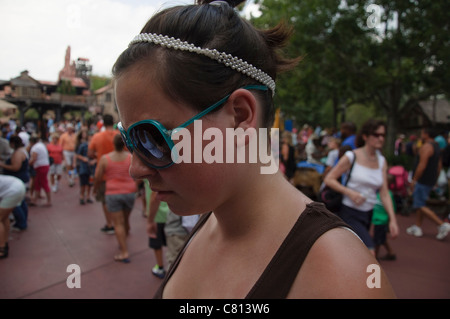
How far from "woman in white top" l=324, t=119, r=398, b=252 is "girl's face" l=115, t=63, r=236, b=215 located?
2929 mm

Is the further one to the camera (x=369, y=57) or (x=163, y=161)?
(x=369, y=57)

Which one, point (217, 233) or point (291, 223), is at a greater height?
point (291, 223)

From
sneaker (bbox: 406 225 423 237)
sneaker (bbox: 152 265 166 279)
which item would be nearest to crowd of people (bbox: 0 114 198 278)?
sneaker (bbox: 152 265 166 279)

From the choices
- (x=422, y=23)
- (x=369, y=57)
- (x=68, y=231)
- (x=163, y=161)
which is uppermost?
(x=422, y=23)

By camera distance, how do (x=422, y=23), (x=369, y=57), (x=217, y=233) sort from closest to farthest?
(x=217, y=233) < (x=422, y=23) < (x=369, y=57)

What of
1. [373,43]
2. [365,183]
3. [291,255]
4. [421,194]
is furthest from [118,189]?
[373,43]

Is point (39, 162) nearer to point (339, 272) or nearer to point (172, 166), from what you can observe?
point (172, 166)

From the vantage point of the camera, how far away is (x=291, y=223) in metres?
0.99

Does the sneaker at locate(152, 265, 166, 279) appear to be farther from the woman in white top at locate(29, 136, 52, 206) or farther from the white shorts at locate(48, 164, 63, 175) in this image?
the white shorts at locate(48, 164, 63, 175)

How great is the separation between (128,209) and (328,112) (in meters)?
39.9

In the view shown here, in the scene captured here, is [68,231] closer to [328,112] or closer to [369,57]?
[369,57]

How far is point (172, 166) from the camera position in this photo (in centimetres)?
97
